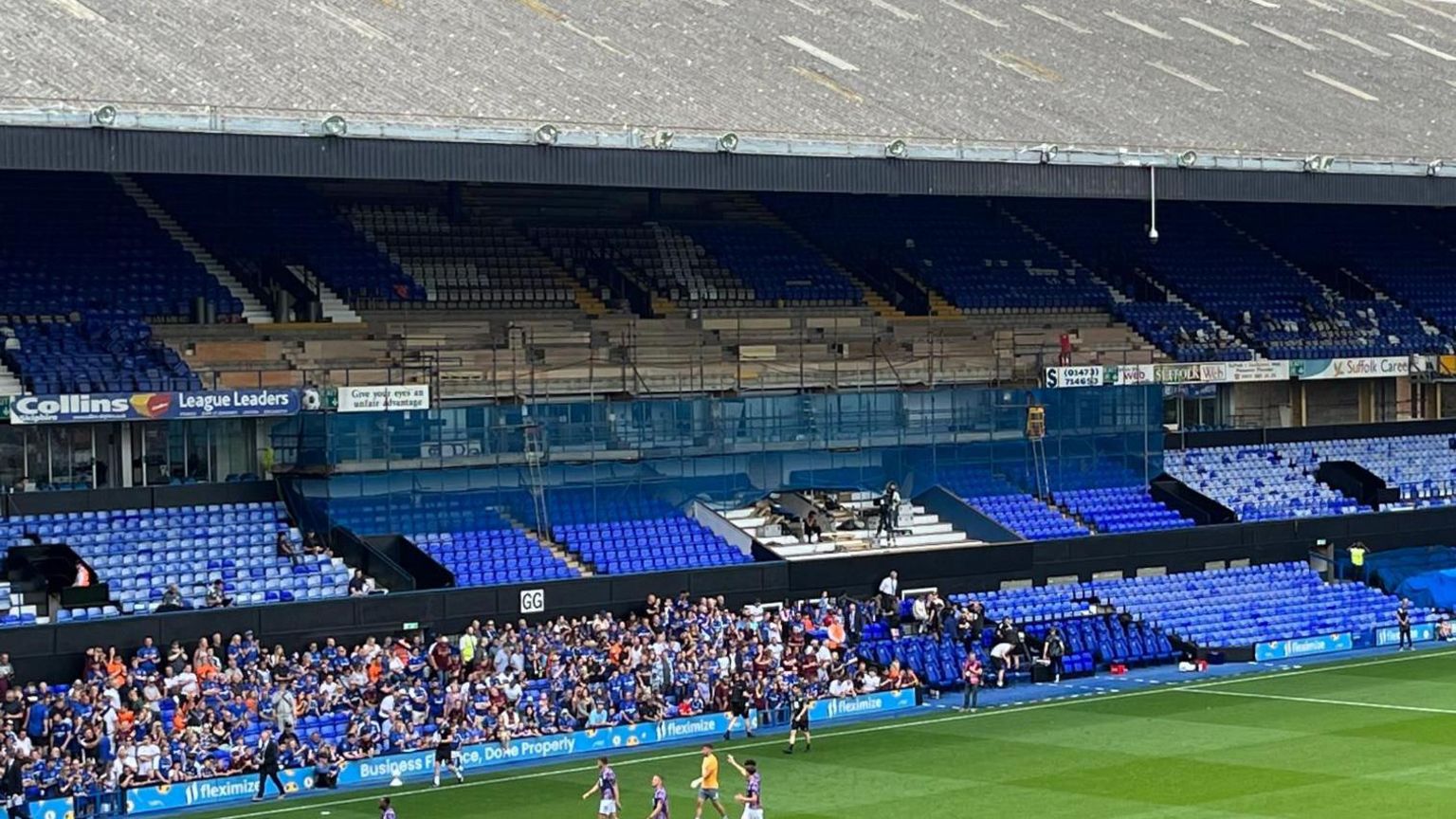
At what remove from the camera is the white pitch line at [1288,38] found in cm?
6725

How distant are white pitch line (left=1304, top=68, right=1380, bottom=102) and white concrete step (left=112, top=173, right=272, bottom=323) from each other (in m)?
30.8

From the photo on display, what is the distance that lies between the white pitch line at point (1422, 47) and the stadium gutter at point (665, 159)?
14195mm

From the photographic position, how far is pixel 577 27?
175 ft

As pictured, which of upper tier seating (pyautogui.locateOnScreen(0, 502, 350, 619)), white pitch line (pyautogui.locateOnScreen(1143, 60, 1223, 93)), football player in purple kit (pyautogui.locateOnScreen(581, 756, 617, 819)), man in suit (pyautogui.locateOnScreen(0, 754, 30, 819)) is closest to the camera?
football player in purple kit (pyautogui.locateOnScreen(581, 756, 617, 819))

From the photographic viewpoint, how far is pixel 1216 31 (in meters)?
66.7

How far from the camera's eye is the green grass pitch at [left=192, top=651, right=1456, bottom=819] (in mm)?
34500

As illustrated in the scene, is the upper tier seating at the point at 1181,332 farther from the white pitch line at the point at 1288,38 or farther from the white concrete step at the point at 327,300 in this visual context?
the white concrete step at the point at 327,300

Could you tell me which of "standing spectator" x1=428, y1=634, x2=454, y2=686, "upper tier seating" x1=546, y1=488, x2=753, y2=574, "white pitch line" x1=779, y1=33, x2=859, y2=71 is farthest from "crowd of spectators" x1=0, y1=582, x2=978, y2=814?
"white pitch line" x1=779, y1=33, x2=859, y2=71

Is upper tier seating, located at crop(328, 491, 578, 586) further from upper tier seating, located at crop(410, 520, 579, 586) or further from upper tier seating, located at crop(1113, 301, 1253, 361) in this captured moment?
upper tier seating, located at crop(1113, 301, 1253, 361)

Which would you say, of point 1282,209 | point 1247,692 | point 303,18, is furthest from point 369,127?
point 1282,209

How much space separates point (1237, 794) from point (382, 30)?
25.7 meters

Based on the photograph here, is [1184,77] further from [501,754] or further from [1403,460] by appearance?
[501,754]

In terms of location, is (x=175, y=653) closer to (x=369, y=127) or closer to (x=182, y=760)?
(x=182, y=760)

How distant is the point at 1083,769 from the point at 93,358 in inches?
844
